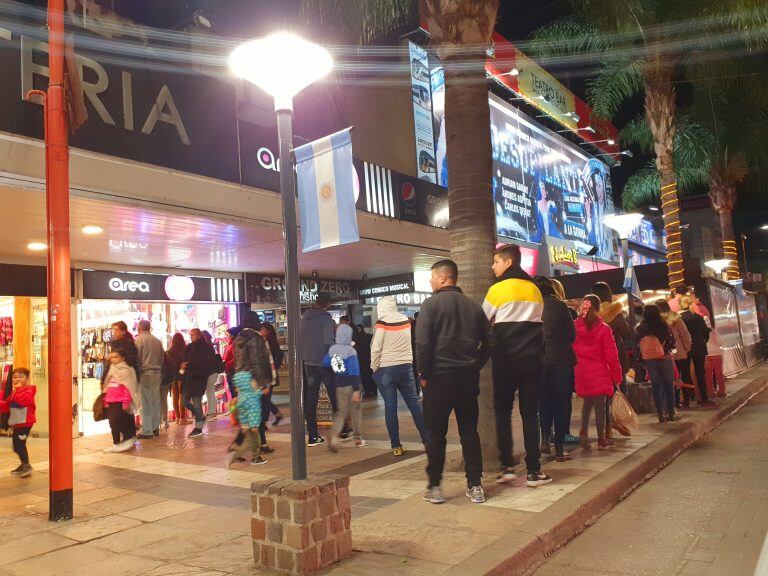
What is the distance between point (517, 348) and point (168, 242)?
6822 millimetres

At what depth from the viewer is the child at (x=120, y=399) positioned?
900cm

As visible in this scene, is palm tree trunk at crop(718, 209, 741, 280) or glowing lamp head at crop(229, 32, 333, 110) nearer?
glowing lamp head at crop(229, 32, 333, 110)

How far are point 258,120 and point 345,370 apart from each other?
4008mm

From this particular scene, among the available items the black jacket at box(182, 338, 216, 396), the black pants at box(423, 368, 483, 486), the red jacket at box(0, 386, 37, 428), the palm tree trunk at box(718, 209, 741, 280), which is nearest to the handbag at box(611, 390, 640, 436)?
the black pants at box(423, 368, 483, 486)

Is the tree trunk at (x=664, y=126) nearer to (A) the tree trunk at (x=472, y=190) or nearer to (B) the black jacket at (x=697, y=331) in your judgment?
(B) the black jacket at (x=697, y=331)

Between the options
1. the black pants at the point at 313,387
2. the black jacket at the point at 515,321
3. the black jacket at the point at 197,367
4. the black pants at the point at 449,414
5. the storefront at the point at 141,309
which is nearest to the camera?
the black pants at the point at 449,414

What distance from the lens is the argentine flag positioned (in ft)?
14.1

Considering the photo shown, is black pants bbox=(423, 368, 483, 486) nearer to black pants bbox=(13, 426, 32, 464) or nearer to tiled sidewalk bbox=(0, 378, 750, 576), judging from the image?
tiled sidewalk bbox=(0, 378, 750, 576)

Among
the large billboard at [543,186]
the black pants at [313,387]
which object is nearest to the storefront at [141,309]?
the black pants at [313,387]

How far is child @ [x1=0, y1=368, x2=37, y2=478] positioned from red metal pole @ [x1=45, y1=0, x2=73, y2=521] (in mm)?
2507

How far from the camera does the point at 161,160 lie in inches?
300

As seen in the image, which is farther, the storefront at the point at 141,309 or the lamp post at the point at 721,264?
the lamp post at the point at 721,264

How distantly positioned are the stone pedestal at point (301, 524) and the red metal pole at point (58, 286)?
7.71 feet

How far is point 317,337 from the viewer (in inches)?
328
